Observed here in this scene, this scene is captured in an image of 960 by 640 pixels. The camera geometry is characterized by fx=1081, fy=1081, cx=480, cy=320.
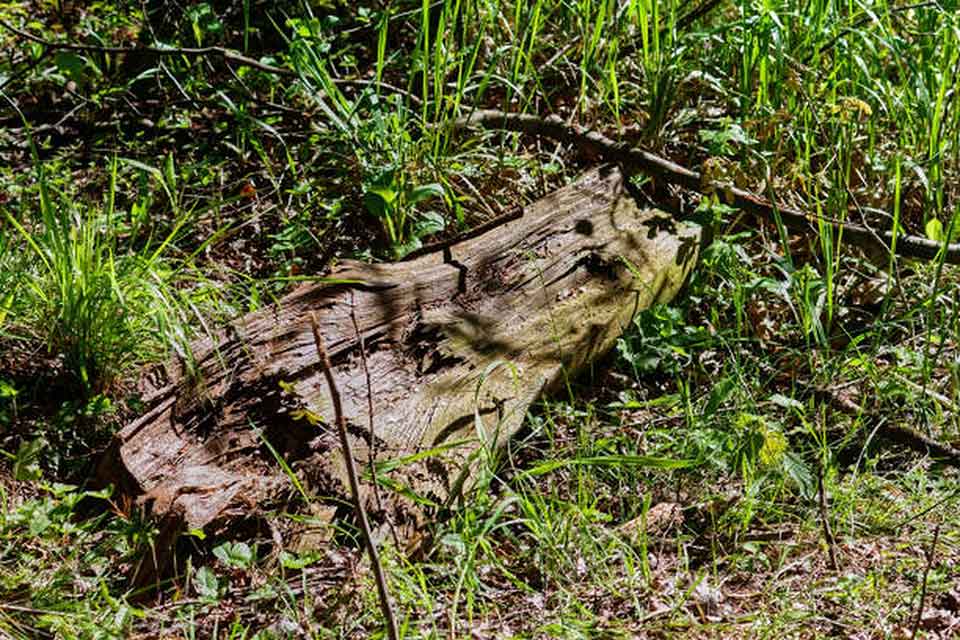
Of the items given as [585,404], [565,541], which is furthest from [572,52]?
[565,541]

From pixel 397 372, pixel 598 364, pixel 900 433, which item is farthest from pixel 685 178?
pixel 397 372

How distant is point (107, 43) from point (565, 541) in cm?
299

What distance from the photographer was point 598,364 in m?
3.31

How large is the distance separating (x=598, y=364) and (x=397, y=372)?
29.6 inches

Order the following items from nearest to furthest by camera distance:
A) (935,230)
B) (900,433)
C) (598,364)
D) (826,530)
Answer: (826,530) → (900,433) → (598,364) → (935,230)

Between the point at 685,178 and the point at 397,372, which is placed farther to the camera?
the point at 685,178

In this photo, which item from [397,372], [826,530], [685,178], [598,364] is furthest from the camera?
[685,178]

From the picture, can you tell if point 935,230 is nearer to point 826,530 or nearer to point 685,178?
point 685,178

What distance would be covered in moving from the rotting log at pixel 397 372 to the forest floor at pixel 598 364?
9 centimetres

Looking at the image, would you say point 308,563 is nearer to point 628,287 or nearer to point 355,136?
point 628,287

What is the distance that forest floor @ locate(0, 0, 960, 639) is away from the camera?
2539mm

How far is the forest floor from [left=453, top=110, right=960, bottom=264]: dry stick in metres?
0.06

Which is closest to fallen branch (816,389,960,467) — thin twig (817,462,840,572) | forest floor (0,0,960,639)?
forest floor (0,0,960,639)

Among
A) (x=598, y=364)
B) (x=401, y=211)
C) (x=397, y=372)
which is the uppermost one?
(x=401, y=211)
